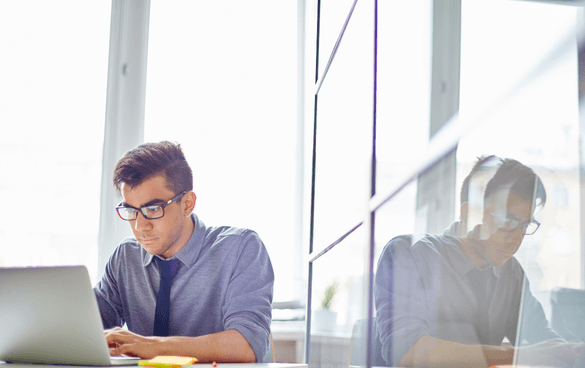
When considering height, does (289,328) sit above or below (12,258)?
below

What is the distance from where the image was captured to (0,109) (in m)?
2.15

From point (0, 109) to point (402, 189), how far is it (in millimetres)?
1965

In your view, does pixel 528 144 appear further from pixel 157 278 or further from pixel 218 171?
pixel 218 171

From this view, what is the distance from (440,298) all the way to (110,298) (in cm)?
128

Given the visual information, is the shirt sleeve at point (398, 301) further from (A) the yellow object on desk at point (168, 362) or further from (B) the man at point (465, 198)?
(A) the yellow object on desk at point (168, 362)

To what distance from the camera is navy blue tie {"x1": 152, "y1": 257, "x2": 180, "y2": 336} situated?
149 centimetres

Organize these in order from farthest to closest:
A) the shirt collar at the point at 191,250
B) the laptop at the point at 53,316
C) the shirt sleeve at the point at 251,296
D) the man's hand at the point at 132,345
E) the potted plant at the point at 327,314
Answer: the shirt collar at the point at 191,250 < the potted plant at the point at 327,314 < the shirt sleeve at the point at 251,296 < the man's hand at the point at 132,345 < the laptop at the point at 53,316

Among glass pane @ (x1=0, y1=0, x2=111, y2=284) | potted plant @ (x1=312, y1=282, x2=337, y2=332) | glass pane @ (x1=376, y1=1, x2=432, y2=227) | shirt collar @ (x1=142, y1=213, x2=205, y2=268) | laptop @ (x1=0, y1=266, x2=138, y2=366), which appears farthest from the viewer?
glass pane @ (x1=0, y1=0, x2=111, y2=284)

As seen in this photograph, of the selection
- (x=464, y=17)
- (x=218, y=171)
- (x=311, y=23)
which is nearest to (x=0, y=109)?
(x=218, y=171)

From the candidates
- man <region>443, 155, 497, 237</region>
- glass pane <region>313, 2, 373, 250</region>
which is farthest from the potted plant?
man <region>443, 155, 497, 237</region>

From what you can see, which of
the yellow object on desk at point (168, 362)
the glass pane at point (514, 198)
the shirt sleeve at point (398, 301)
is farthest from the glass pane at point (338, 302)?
the glass pane at point (514, 198)

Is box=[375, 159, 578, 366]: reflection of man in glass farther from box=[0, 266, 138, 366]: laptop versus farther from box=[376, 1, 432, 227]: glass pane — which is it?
box=[0, 266, 138, 366]: laptop

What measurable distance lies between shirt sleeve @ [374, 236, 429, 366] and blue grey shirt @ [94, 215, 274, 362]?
1.91 ft

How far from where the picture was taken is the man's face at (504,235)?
0.44m
